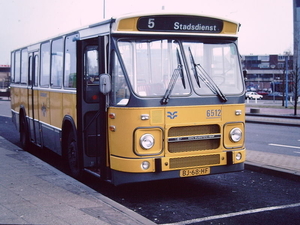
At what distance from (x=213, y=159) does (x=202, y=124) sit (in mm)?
618

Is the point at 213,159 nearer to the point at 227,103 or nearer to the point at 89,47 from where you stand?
the point at 227,103

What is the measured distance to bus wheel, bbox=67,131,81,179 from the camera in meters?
9.03

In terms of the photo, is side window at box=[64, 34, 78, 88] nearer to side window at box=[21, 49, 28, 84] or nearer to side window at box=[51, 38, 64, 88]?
side window at box=[51, 38, 64, 88]

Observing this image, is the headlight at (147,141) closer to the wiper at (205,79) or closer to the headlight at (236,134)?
the wiper at (205,79)

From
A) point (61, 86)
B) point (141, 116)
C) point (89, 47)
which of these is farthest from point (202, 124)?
point (61, 86)

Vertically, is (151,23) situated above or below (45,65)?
above

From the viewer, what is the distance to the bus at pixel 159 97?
7.27m

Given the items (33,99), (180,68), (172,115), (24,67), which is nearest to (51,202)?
(172,115)

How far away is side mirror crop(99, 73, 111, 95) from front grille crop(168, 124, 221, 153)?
1165mm

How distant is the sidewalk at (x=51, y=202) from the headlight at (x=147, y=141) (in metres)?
0.97

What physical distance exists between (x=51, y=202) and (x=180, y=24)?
343 cm

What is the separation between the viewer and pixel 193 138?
7555mm

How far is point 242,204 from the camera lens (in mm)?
7406

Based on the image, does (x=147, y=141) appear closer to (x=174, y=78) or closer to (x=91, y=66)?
(x=174, y=78)
